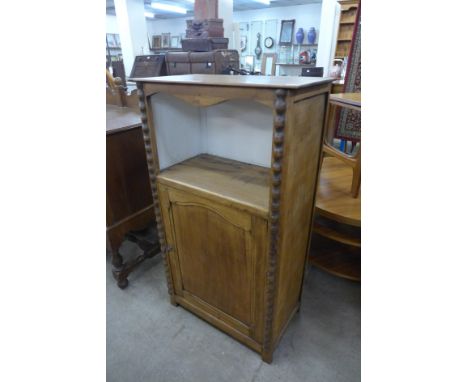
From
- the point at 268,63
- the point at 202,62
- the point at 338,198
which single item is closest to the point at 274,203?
the point at 338,198

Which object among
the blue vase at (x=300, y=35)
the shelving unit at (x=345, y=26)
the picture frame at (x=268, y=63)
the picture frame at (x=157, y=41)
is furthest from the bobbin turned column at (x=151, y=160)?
the picture frame at (x=157, y=41)

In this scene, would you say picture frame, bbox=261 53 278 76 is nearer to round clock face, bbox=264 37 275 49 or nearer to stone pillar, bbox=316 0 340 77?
round clock face, bbox=264 37 275 49

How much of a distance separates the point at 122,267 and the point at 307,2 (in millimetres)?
8598

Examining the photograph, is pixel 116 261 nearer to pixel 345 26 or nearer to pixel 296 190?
pixel 296 190

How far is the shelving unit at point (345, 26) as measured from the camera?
4.33 meters

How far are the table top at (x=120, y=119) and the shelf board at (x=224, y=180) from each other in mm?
475

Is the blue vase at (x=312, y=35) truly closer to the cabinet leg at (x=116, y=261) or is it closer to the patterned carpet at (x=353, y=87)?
the patterned carpet at (x=353, y=87)

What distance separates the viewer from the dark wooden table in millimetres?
1534

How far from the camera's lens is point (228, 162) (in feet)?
4.36

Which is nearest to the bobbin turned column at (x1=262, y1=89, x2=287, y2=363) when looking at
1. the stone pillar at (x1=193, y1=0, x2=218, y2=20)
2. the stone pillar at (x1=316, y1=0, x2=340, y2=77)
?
the stone pillar at (x1=193, y1=0, x2=218, y2=20)

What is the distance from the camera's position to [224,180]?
1.15m

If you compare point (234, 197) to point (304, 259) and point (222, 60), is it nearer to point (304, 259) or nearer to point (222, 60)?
point (304, 259)

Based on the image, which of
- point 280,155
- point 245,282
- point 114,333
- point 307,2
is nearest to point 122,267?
point 114,333

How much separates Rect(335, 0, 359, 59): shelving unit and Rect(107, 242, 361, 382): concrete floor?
430 centimetres
